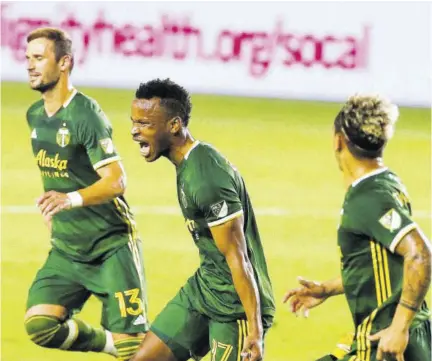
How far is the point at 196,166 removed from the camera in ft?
25.5

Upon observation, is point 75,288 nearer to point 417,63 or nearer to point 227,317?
point 227,317

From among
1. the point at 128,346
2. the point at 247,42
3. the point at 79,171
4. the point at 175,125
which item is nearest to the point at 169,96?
the point at 175,125

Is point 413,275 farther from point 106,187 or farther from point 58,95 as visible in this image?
point 58,95

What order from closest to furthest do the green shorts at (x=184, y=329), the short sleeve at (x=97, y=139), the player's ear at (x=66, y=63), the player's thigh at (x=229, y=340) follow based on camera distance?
the player's thigh at (x=229, y=340)
the green shorts at (x=184, y=329)
the short sleeve at (x=97, y=139)
the player's ear at (x=66, y=63)

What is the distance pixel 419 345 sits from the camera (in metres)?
7.05

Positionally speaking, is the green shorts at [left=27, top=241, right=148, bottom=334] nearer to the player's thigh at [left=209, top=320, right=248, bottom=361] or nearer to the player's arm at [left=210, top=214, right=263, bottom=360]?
the player's thigh at [left=209, top=320, right=248, bottom=361]

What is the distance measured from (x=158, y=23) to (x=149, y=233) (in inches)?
247

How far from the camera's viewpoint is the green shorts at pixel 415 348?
7.04 m

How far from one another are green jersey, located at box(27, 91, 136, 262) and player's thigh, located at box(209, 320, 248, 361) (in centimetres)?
150

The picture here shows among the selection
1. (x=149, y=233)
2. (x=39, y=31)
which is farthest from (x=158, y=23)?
(x=39, y=31)

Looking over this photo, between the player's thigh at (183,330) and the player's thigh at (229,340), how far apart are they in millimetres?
254

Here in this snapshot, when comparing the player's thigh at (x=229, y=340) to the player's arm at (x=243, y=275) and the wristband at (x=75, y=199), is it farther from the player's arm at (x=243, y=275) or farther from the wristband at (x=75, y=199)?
the wristband at (x=75, y=199)

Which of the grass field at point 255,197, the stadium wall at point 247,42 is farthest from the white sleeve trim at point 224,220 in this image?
the stadium wall at point 247,42

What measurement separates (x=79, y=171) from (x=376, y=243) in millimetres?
2724
